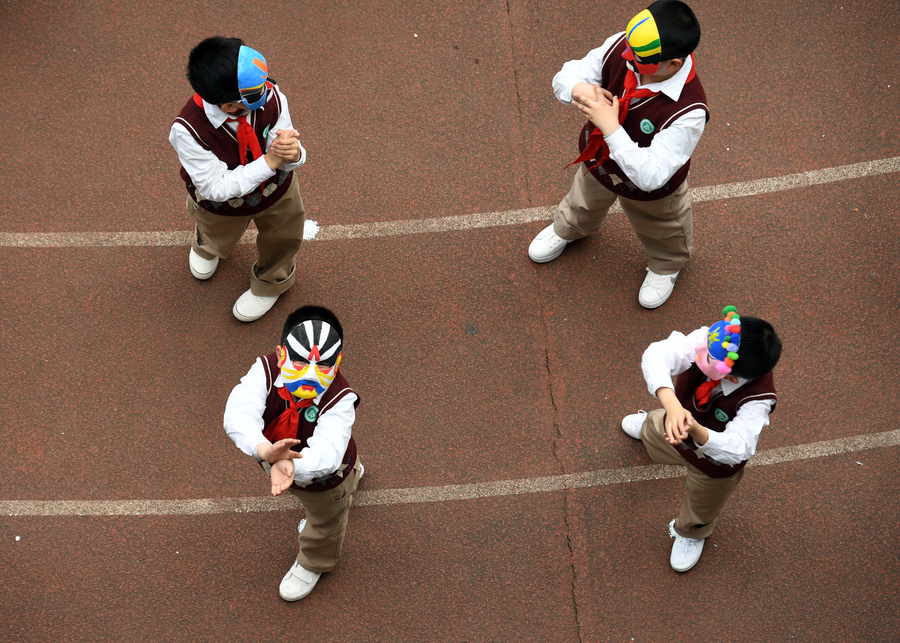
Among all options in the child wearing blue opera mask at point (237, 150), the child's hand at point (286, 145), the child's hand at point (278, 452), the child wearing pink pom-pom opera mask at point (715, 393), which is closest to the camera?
the child's hand at point (278, 452)

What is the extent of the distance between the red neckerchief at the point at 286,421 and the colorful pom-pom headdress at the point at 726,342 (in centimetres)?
187

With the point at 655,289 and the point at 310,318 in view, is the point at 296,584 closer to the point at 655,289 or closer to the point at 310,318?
the point at 310,318

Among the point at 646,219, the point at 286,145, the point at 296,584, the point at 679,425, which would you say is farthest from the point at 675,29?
the point at 296,584

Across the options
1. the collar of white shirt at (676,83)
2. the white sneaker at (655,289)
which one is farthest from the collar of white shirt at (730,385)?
the white sneaker at (655,289)

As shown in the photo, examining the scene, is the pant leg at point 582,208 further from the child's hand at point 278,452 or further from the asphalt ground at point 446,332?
the child's hand at point 278,452

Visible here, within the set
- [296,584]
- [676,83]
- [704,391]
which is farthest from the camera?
[296,584]

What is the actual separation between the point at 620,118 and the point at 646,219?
2.84 ft

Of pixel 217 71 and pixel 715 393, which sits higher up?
pixel 217 71

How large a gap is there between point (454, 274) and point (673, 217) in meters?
1.56

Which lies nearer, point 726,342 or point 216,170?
point 726,342

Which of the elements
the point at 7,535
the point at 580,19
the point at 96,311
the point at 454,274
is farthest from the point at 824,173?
the point at 7,535

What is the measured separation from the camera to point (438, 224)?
5.39 metres

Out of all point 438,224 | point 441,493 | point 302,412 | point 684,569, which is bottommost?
point 684,569

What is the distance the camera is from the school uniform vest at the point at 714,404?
3463mm
